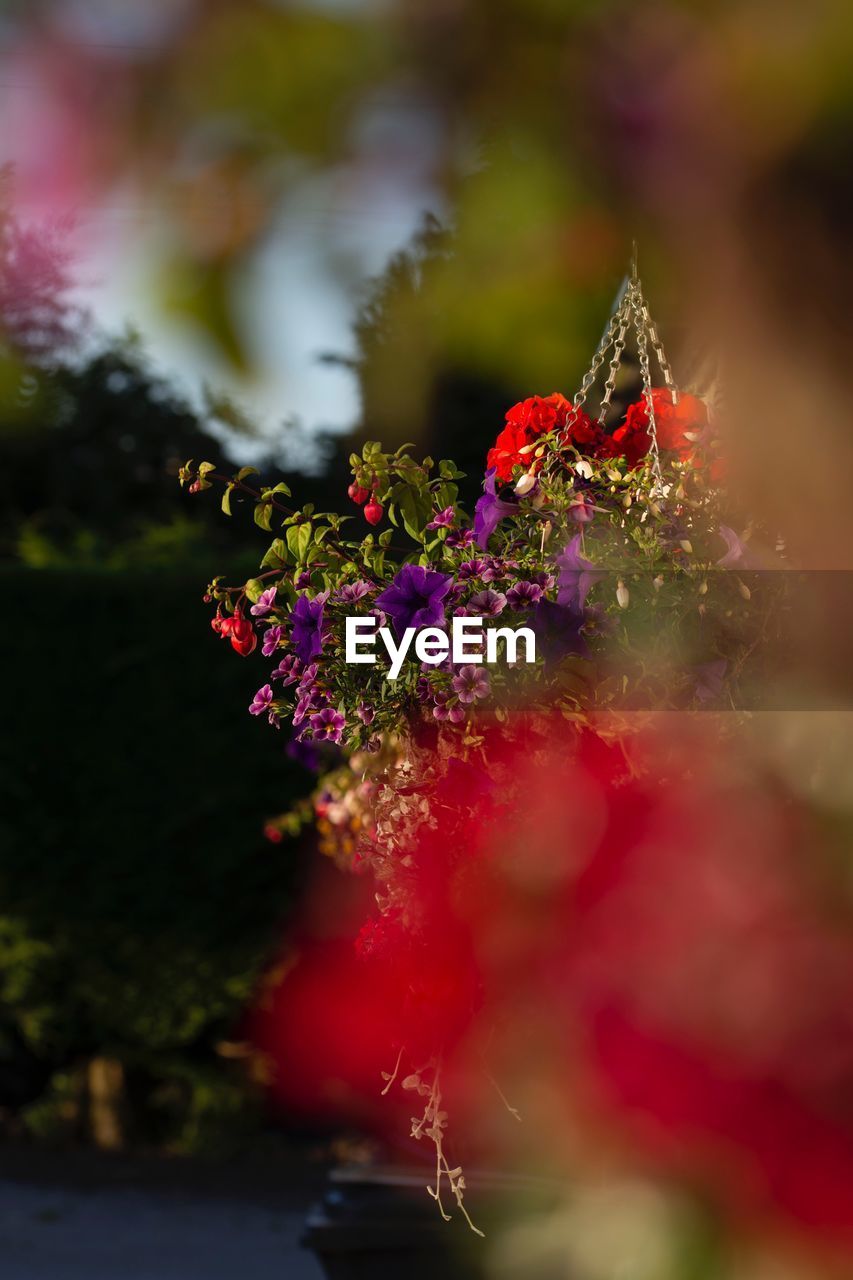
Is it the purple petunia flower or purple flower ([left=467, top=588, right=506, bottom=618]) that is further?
the purple petunia flower

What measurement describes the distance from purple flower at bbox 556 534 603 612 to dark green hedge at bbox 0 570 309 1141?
15.5ft

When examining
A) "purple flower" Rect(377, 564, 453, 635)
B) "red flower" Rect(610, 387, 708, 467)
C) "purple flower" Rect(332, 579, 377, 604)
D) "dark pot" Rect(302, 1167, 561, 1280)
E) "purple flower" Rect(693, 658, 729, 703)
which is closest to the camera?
"purple flower" Rect(693, 658, 729, 703)

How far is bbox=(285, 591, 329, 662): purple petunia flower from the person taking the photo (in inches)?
69.6

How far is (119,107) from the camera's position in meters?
0.70

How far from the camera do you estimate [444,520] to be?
1.83 metres

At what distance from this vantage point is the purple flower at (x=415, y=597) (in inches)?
66.1

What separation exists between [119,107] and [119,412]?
13.2 metres

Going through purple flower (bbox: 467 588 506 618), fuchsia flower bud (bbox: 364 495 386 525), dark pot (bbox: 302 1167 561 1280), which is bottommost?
dark pot (bbox: 302 1167 561 1280)

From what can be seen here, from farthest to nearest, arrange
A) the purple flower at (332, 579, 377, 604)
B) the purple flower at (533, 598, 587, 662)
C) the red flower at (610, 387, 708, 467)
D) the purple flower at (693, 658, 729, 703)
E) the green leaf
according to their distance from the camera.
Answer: the red flower at (610, 387, 708, 467) → the green leaf → the purple flower at (332, 579, 377, 604) → the purple flower at (533, 598, 587, 662) → the purple flower at (693, 658, 729, 703)

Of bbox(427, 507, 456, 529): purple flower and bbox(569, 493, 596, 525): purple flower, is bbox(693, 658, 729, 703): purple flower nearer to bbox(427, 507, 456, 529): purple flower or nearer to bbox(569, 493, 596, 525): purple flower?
bbox(569, 493, 596, 525): purple flower

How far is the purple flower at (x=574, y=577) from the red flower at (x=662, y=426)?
0.36 metres

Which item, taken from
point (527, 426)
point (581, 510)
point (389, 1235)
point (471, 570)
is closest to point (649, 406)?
point (527, 426)

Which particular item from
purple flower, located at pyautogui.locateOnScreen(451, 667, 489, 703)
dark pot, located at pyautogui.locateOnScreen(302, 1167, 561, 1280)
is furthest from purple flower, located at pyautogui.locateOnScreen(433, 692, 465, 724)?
dark pot, located at pyautogui.locateOnScreen(302, 1167, 561, 1280)

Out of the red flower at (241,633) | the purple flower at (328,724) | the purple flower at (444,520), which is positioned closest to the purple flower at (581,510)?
the purple flower at (444,520)
